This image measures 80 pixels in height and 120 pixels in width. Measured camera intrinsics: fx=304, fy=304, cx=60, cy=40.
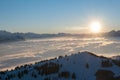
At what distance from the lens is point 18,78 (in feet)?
93.8

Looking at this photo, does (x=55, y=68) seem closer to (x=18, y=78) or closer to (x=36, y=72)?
(x=36, y=72)

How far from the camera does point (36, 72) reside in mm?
28906

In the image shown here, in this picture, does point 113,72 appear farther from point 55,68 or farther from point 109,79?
point 55,68

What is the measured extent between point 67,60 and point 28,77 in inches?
170

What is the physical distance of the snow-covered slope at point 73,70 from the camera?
27.5 meters

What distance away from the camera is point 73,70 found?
92.8ft

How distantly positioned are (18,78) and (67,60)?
5148 millimetres

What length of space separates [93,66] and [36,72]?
5.44 m

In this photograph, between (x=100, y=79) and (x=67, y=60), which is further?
(x=67, y=60)

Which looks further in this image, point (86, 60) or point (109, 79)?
point (86, 60)

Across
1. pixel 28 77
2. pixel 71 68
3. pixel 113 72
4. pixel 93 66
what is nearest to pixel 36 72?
pixel 28 77

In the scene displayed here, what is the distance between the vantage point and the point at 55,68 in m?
28.9

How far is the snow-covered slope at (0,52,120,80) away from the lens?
90.1 ft

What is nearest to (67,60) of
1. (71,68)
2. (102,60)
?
(71,68)
